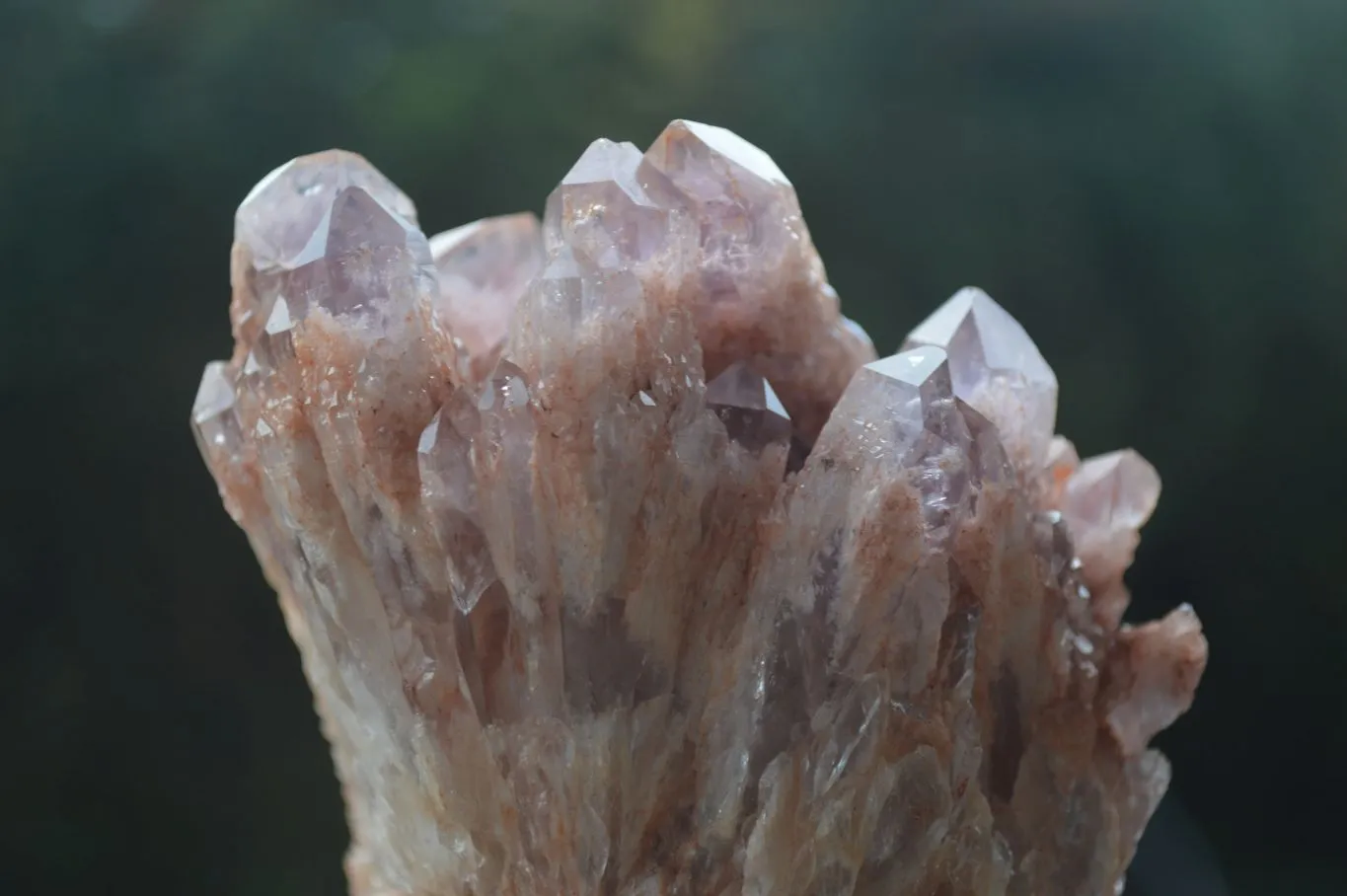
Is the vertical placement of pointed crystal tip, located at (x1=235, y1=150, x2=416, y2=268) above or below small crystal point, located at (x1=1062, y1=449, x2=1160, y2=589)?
above

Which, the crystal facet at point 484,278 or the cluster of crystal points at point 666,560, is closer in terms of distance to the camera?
the cluster of crystal points at point 666,560

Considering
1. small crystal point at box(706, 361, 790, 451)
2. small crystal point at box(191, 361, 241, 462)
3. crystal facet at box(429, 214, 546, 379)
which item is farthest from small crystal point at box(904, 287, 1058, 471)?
small crystal point at box(191, 361, 241, 462)

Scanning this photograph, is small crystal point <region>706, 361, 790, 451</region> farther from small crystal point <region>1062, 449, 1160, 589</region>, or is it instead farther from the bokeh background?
the bokeh background

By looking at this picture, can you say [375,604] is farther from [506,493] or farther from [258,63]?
[258,63]

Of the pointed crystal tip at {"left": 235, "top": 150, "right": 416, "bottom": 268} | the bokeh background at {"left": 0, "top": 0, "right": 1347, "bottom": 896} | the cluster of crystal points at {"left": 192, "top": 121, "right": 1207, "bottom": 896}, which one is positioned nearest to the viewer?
the cluster of crystal points at {"left": 192, "top": 121, "right": 1207, "bottom": 896}

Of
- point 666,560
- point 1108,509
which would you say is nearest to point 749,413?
point 666,560

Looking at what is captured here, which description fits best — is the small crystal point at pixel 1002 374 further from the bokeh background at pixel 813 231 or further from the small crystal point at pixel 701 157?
the bokeh background at pixel 813 231

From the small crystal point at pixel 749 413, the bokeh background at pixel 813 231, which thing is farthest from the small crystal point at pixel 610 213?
the bokeh background at pixel 813 231

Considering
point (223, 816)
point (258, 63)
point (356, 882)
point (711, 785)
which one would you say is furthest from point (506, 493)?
point (223, 816)
